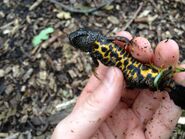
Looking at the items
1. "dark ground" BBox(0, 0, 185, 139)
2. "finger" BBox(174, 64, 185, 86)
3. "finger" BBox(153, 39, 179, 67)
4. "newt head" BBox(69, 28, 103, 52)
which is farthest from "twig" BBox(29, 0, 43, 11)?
"finger" BBox(174, 64, 185, 86)

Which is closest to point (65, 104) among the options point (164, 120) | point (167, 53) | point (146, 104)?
point (146, 104)

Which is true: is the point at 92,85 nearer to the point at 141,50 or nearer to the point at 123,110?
the point at 123,110

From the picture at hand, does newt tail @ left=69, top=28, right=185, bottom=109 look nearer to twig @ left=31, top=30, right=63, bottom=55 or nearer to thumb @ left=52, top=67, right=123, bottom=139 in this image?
thumb @ left=52, top=67, right=123, bottom=139

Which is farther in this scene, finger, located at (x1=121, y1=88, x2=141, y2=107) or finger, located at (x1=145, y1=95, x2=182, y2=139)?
finger, located at (x1=121, y1=88, x2=141, y2=107)

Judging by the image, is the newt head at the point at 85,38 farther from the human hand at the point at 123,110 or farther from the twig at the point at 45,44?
the twig at the point at 45,44

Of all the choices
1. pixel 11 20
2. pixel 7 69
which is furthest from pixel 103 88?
pixel 11 20

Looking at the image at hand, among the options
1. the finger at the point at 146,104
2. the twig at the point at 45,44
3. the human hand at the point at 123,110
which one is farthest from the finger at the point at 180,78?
the twig at the point at 45,44

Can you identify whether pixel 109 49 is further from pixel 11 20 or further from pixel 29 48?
pixel 11 20
